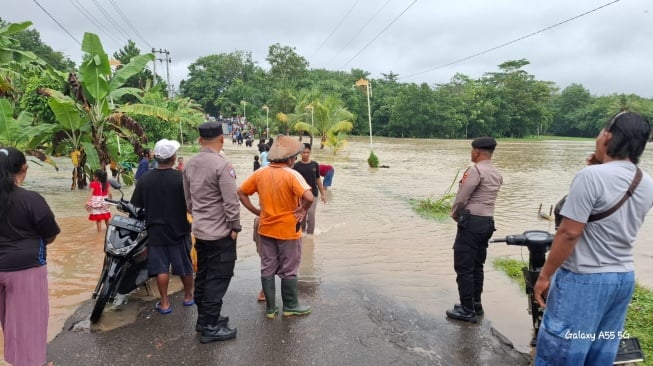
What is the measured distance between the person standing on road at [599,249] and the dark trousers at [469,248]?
67.8 inches

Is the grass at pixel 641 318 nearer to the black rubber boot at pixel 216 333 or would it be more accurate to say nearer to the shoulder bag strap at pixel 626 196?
the shoulder bag strap at pixel 626 196

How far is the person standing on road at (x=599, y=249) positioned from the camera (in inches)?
89.6

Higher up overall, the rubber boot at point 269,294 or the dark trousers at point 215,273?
the dark trousers at point 215,273

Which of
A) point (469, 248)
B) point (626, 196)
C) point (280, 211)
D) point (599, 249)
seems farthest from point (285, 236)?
point (626, 196)

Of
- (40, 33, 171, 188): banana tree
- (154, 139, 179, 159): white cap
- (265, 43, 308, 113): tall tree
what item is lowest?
(154, 139, 179, 159): white cap

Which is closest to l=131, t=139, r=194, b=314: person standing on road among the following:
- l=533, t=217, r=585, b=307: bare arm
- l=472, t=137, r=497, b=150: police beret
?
l=472, t=137, r=497, b=150: police beret

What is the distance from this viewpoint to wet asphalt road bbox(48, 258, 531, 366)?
11.6ft

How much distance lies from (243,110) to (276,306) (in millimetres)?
53724

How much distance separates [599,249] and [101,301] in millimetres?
3934

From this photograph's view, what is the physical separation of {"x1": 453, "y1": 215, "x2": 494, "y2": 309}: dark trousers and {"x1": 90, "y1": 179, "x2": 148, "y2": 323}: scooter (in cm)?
304

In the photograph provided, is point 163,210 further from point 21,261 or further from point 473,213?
point 473,213

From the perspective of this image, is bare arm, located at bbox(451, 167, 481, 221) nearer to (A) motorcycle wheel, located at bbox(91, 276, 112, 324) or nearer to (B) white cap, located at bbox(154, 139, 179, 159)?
(B) white cap, located at bbox(154, 139, 179, 159)

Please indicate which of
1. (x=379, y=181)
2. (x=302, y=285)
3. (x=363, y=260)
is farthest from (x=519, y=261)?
(x=379, y=181)

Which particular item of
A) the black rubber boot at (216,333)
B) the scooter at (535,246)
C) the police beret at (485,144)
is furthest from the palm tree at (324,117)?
the scooter at (535,246)
